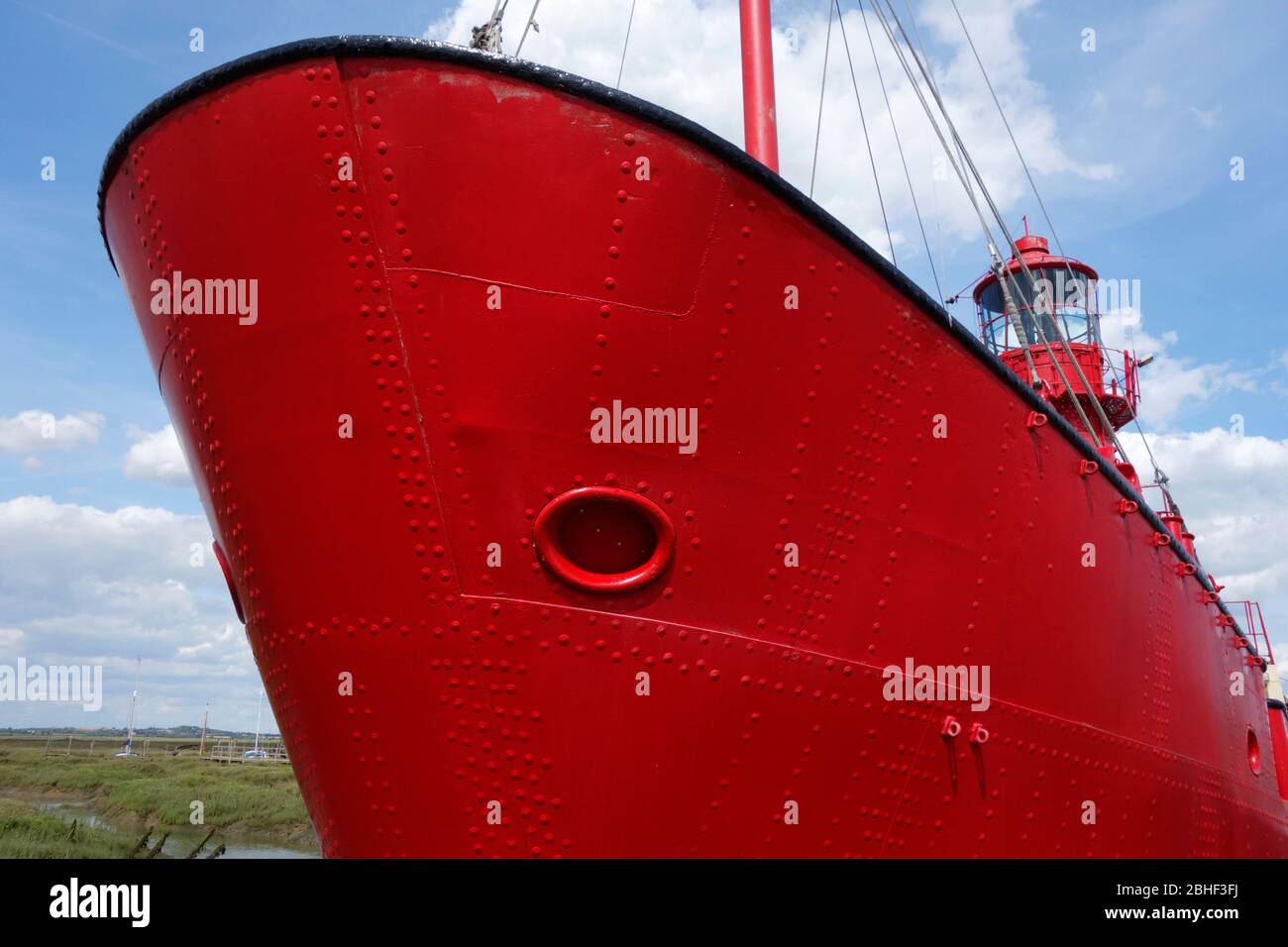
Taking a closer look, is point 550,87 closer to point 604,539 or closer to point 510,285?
point 510,285

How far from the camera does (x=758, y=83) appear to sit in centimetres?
662

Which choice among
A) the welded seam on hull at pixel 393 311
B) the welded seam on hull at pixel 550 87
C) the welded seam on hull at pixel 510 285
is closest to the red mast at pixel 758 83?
the welded seam on hull at pixel 550 87

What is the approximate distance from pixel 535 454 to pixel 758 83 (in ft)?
12.1

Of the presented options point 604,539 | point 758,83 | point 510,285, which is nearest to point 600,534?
point 604,539

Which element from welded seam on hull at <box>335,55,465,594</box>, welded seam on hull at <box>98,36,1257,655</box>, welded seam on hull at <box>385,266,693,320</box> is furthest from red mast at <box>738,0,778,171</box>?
welded seam on hull at <box>335,55,465,594</box>

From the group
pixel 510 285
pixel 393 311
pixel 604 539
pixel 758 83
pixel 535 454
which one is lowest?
pixel 604 539

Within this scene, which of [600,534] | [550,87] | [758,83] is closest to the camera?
[550,87]

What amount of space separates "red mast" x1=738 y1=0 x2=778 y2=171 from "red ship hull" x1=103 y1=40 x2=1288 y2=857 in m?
2.02

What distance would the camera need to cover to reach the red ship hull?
14.1ft

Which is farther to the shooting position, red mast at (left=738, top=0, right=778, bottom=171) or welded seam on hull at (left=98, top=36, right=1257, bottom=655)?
red mast at (left=738, top=0, right=778, bottom=171)

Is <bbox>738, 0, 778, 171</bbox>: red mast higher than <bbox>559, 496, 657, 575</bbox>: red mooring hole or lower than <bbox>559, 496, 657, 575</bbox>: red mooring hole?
higher

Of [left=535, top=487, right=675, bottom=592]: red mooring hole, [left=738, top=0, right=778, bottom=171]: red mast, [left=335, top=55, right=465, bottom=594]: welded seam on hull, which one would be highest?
[left=738, top=0, right=778, bottom=171]: red mast

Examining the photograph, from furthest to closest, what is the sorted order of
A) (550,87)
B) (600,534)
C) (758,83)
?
(758,83) → (600,534) → (550,87)

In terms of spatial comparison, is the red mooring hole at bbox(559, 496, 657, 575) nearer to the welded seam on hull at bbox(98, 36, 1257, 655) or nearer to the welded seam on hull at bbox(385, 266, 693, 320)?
the welded seam on hull at bbox(385, 266, 693, 320)
